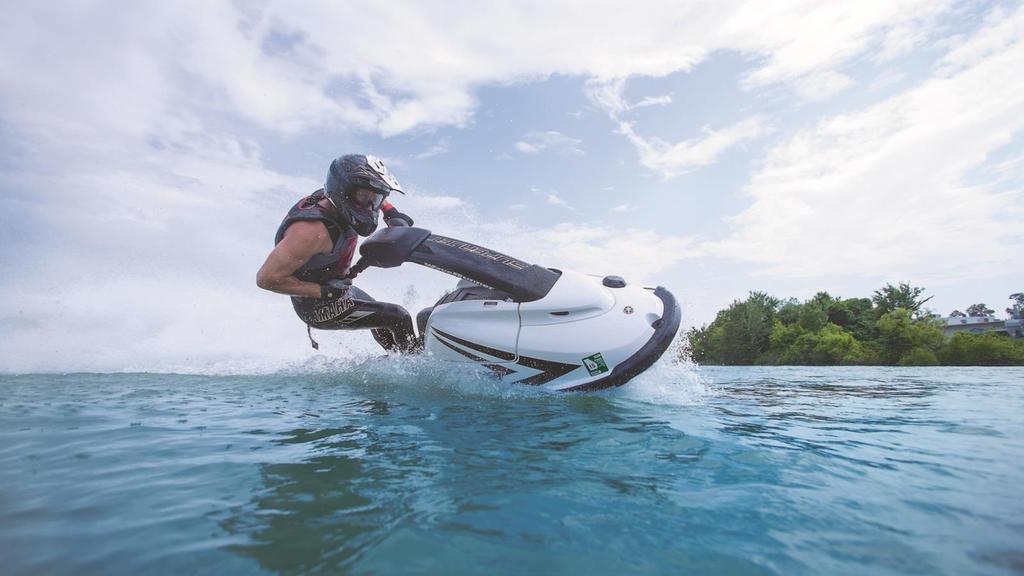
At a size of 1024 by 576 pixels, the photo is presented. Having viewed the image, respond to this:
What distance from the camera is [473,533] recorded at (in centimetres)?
143

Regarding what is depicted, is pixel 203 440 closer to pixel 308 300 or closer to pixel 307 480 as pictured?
pixel 307 480

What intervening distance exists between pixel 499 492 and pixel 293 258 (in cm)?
342

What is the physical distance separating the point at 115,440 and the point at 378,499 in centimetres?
183

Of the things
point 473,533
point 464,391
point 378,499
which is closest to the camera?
point 473,533

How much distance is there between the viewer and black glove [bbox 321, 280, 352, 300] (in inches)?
188

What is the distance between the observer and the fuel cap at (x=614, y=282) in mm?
4684

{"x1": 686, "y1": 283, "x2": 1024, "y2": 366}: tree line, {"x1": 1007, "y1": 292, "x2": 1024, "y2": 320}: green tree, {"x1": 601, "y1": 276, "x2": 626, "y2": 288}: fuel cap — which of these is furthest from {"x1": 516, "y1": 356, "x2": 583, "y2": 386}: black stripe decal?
{"x1": 1007, "y1": 292, "x2": 1024, "y2": 320}: green tree

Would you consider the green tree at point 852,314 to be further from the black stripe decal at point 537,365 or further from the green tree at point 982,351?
the black stripe decal at point 537,365

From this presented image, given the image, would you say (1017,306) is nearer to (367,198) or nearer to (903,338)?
(903,338)

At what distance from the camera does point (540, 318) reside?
4402mm

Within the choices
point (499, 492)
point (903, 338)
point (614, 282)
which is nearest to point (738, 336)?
point (903, 338)

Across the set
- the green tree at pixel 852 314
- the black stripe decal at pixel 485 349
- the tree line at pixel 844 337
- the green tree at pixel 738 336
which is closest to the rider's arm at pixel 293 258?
the black stripe decal at pixel 485 349

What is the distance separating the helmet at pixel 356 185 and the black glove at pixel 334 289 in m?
0.58

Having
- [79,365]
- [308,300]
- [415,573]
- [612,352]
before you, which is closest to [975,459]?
[612,352]
